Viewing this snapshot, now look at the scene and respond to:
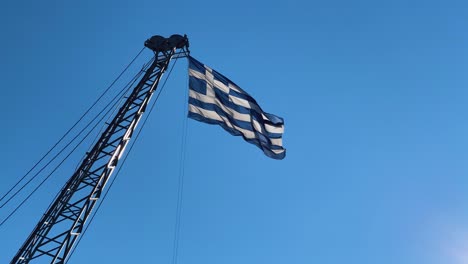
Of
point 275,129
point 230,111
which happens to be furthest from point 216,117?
point 275,129

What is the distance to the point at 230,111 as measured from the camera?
22750 mm

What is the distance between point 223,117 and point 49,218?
866 centimetres

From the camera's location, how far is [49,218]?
19141 mm

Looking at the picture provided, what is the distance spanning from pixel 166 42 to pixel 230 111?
4.95 meters

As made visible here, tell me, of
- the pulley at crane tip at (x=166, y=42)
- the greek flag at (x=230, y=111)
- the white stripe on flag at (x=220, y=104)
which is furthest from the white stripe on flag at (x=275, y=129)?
the pulley at crane tip at (x=166, y=42)

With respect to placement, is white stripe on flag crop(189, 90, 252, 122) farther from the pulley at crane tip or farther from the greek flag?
the pulley at crane tip

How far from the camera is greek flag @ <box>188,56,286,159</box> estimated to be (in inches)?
843

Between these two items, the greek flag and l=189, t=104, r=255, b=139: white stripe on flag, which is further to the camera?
the greek flag

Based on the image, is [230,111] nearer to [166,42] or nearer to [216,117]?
[216,117]

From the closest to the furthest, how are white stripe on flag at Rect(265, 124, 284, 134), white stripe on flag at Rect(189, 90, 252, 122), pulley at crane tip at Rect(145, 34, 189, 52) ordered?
1. white stripe on flag at Rect(189, 90, 252, 122)
2. pulley at crane tip at Rect(145, 34, 189, 52)
3. white stripe on flag at Rect(265, 124, 284, 134)

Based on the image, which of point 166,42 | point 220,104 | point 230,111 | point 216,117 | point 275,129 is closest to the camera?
point 216,117

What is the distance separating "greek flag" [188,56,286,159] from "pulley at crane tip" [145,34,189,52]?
1.40 metres

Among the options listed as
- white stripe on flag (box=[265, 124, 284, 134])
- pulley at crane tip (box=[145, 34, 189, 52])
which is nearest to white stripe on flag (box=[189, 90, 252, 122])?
white stripe on flag (box=[265, 124, 284, 134])

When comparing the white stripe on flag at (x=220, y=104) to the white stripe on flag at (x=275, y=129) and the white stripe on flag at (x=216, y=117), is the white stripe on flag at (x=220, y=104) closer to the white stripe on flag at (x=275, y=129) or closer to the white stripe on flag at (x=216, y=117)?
the white stripe on flag at (x=216, y=117)
